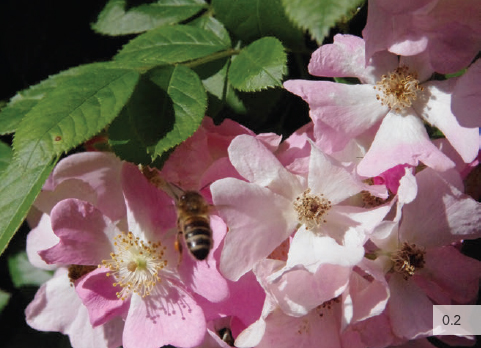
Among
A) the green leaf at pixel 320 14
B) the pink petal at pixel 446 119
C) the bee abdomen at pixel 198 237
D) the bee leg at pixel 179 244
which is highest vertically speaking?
the green leaf at pixel 320 14

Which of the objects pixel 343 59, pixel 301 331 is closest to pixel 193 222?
pixel 301 331

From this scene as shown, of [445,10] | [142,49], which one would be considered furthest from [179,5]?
[445,10]

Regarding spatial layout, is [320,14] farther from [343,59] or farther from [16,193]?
[16,193]

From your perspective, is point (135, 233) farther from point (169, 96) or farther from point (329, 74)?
point (329, 74)

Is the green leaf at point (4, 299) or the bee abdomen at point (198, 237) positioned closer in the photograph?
the bee abdomen at point (198, 237)

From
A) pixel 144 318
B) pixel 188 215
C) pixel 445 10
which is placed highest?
pixel 445 10

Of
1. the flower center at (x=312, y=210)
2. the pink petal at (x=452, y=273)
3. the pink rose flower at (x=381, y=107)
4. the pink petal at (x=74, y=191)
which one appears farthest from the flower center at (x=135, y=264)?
the pink petal at (x=452, y=273)

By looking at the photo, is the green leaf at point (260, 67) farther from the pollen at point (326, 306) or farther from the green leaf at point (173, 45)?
the pollen at point (326, 306)
